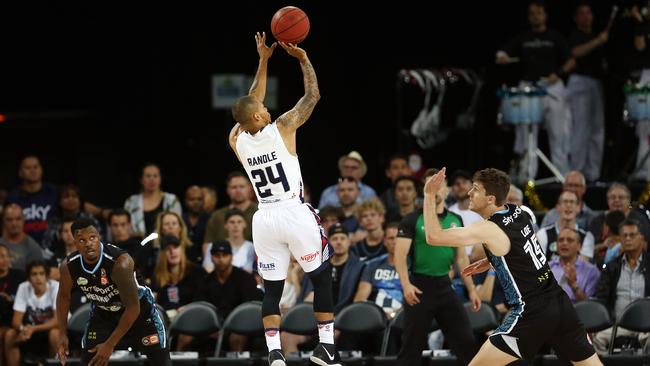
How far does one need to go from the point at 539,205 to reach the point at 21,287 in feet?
19.3

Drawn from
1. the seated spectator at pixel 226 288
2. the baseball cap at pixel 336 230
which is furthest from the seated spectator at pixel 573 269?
the seated spectator at pixel 226 288

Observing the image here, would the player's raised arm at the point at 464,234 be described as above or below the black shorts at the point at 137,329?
above

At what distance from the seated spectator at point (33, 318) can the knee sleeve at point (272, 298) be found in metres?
3.86

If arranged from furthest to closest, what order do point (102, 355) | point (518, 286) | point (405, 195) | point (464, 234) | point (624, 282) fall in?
point (405, 195) < point (624, 282) < point (102, 355) < point (518, 286) < point (464, 234)

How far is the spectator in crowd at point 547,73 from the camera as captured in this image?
51.6 feet

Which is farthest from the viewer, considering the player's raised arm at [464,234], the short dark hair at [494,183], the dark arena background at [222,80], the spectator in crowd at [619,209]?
the dark arena background at [222,80]

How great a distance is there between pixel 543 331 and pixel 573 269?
10.7ft

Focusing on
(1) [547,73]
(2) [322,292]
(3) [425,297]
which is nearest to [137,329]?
(2) [322,292]

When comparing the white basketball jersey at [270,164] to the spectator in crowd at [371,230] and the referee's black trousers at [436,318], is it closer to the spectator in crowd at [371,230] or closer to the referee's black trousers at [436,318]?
the referee's black trousers at [436,318]

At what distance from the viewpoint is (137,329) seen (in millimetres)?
10930

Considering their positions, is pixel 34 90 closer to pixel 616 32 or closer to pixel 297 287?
pixel 297 287

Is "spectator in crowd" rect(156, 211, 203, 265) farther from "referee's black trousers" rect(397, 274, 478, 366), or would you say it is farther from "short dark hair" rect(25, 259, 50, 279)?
"referee's black trousers" rect(397, 274, 478, 366)

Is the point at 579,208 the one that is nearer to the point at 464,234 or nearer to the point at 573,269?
the point at 573,269

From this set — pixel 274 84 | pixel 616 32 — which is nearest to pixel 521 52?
pixel 616 32
